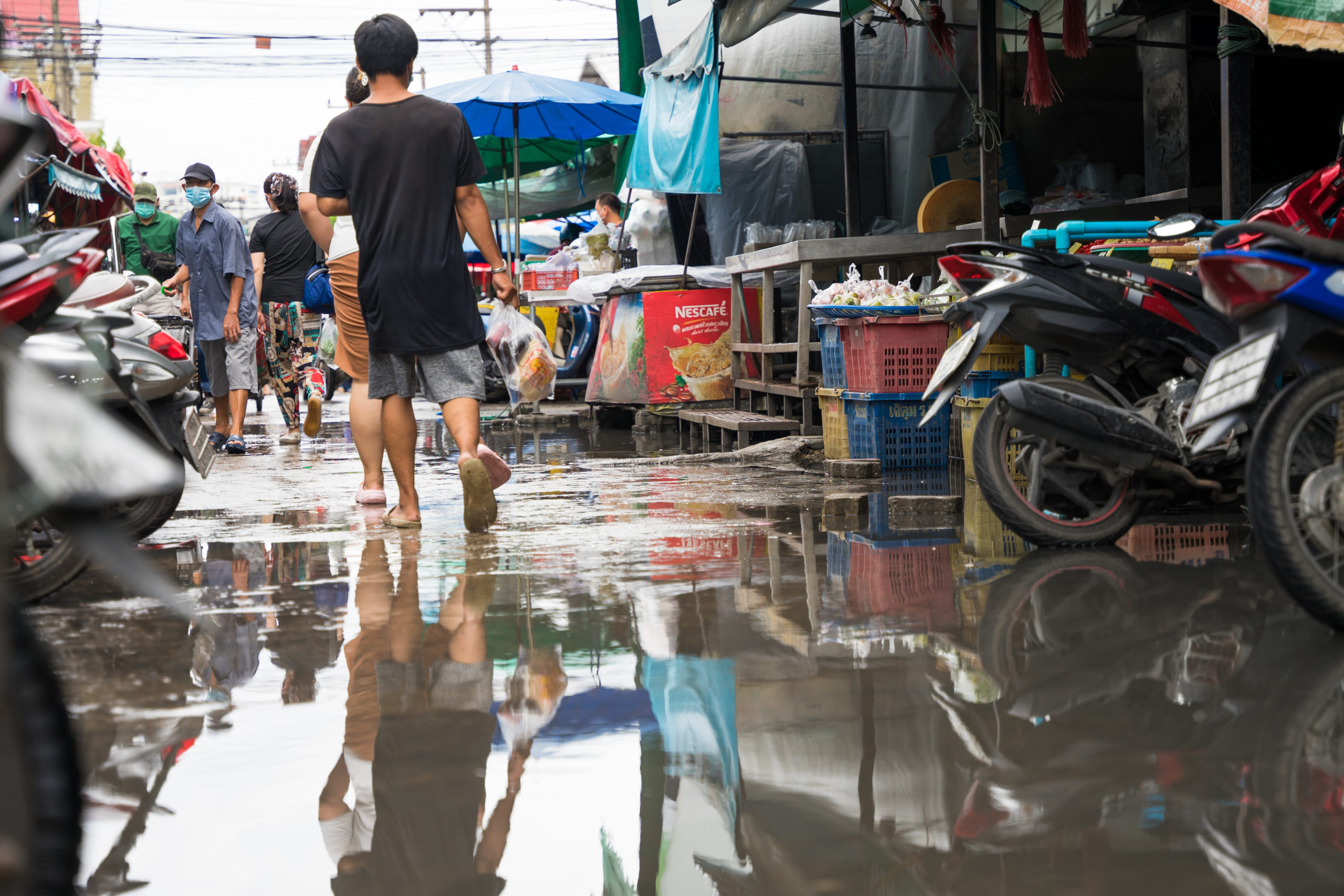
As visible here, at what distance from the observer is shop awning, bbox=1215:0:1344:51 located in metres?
4.88

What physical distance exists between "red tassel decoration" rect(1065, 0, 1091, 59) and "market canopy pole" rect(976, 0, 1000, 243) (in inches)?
42.2

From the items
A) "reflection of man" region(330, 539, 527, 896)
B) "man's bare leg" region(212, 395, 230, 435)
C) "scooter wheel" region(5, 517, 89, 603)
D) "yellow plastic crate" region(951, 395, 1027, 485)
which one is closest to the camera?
"reflection of man" region(330, 539, 527, 896)

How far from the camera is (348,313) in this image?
630 cm

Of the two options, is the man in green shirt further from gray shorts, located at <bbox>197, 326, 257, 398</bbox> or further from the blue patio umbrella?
the blue patio umbrella

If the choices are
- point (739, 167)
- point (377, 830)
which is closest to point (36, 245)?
point (377, 830)

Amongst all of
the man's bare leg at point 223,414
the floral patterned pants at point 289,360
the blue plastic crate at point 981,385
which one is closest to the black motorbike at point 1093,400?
the blue plastic crate at point 981,385

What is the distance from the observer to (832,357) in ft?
25.3

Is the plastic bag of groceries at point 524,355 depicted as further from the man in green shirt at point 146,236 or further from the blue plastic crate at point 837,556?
the man in green shirt at point 146,236

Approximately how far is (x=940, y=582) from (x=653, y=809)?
2.10 m

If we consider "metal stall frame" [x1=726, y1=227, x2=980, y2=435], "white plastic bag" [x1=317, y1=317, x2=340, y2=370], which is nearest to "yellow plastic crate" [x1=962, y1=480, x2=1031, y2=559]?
"metal stall frame" [x1=726, y1=227, x2=980, y2=435]

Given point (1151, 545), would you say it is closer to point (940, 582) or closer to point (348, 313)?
point (940, 582)

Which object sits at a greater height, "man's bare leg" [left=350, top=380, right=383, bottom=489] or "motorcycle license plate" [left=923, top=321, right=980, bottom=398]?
"motorcycle license plate" [left=923, top=321, right=980, bottom=398]

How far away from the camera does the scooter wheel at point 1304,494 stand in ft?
10.9

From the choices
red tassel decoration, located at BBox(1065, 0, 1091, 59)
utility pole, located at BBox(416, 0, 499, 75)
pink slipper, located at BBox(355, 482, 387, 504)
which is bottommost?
pink slipper, located at BBox(355, 482, 387, 504)
